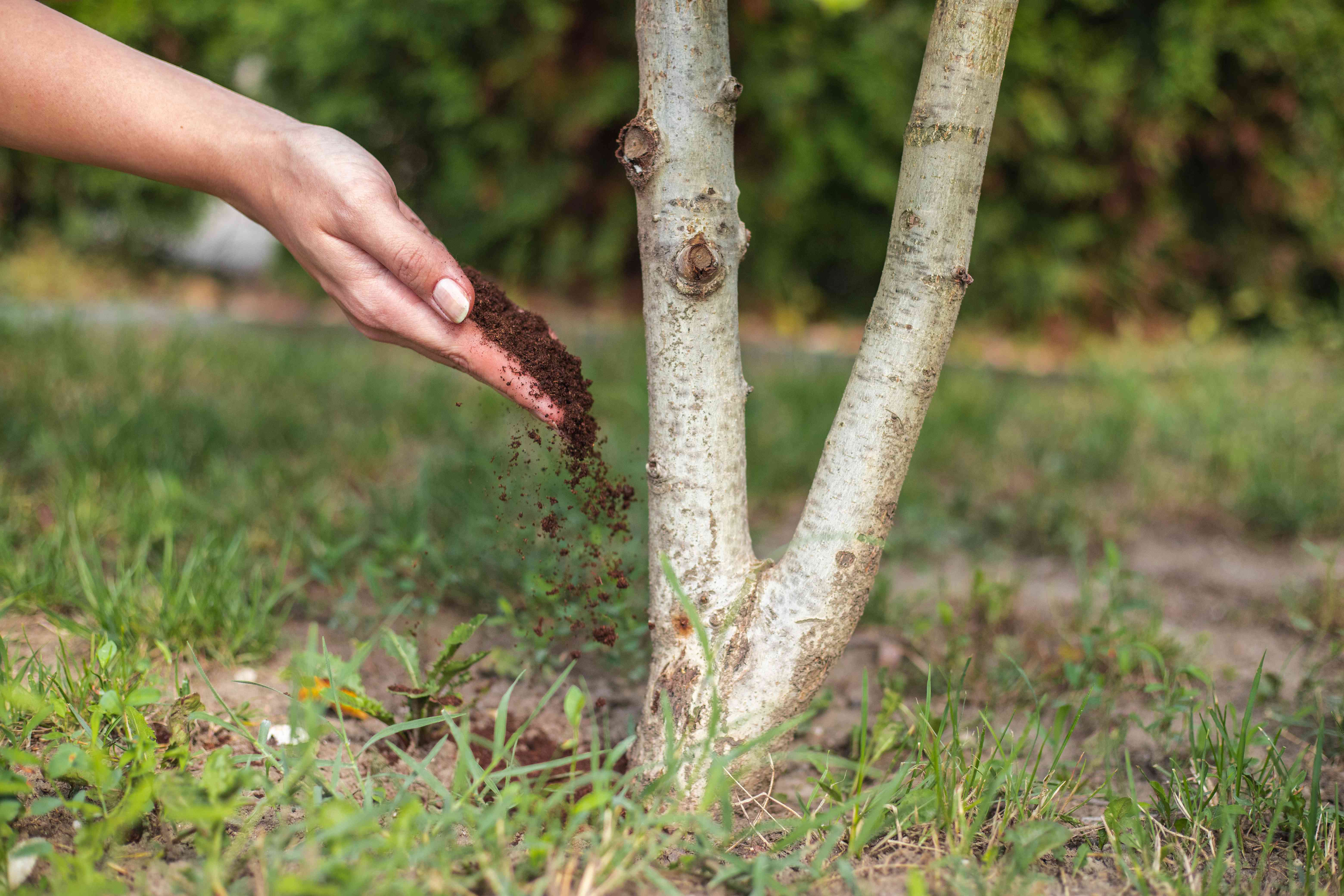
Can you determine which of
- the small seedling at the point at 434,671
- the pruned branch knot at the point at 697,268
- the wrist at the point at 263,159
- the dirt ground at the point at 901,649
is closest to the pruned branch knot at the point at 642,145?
the pruned branch knot at the point at 697,268

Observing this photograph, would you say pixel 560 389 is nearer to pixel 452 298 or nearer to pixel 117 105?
pixel 452 298

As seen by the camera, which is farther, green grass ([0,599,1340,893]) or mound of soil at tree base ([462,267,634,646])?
mound of soil at tree base ([462,267,634,646])

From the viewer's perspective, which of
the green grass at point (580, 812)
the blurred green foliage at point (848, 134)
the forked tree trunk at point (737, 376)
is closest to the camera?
the green grass at point (580, 812)

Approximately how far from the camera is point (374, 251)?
4.82 ft

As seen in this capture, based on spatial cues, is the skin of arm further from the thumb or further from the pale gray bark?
the pale gray bark

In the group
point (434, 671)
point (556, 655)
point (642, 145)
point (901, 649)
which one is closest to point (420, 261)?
point (642, 145)

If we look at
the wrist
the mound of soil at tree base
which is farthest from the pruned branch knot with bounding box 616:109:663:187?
the wrist

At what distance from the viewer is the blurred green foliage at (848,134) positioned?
4.33 metres

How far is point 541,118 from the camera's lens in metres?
A: 4.57

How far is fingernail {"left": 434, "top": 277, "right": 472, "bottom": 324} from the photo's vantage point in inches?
57.7

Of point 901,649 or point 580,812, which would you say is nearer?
point 580,812

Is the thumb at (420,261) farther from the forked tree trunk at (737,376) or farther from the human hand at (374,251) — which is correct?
the forked tree trunk at (737,376)

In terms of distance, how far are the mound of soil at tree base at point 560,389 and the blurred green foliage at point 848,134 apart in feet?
10.2

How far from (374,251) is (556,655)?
891 mm
